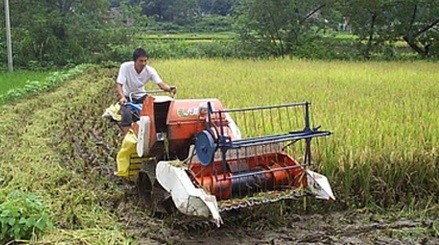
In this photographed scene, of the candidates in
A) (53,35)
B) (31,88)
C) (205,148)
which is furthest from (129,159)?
(53,35)

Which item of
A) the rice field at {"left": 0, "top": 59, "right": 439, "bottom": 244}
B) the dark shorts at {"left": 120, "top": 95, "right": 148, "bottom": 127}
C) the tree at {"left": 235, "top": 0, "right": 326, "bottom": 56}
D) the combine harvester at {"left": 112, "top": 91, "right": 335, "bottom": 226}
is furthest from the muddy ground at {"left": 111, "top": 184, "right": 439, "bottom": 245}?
the tree at {"left": 235, "top": 0, "right": 326, "bottom": 56}

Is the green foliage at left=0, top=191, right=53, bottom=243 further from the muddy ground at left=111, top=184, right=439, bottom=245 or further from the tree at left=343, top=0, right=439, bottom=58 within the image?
the tree at left=343, top=0, right=439, bottom=58

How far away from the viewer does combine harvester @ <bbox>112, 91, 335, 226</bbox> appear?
4.19 meters

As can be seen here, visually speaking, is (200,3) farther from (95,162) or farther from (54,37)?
(95,162)

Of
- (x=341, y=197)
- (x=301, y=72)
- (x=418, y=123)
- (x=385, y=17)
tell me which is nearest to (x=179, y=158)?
(x=341, y=197)

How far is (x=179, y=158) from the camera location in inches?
194

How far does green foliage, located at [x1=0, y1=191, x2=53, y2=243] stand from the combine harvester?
2.97 feet

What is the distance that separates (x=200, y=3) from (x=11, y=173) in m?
51.3

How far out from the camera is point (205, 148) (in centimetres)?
423

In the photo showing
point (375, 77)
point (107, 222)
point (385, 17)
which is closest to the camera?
point (107, 222)

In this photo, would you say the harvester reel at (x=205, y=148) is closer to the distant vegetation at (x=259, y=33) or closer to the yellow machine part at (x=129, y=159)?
the yellow machine part at (x=129, y=159)

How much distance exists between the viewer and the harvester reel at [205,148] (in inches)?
164

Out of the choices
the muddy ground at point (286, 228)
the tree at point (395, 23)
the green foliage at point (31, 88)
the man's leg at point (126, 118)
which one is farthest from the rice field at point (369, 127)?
the tree at point (395, 23)

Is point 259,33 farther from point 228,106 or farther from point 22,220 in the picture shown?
point 22,220
